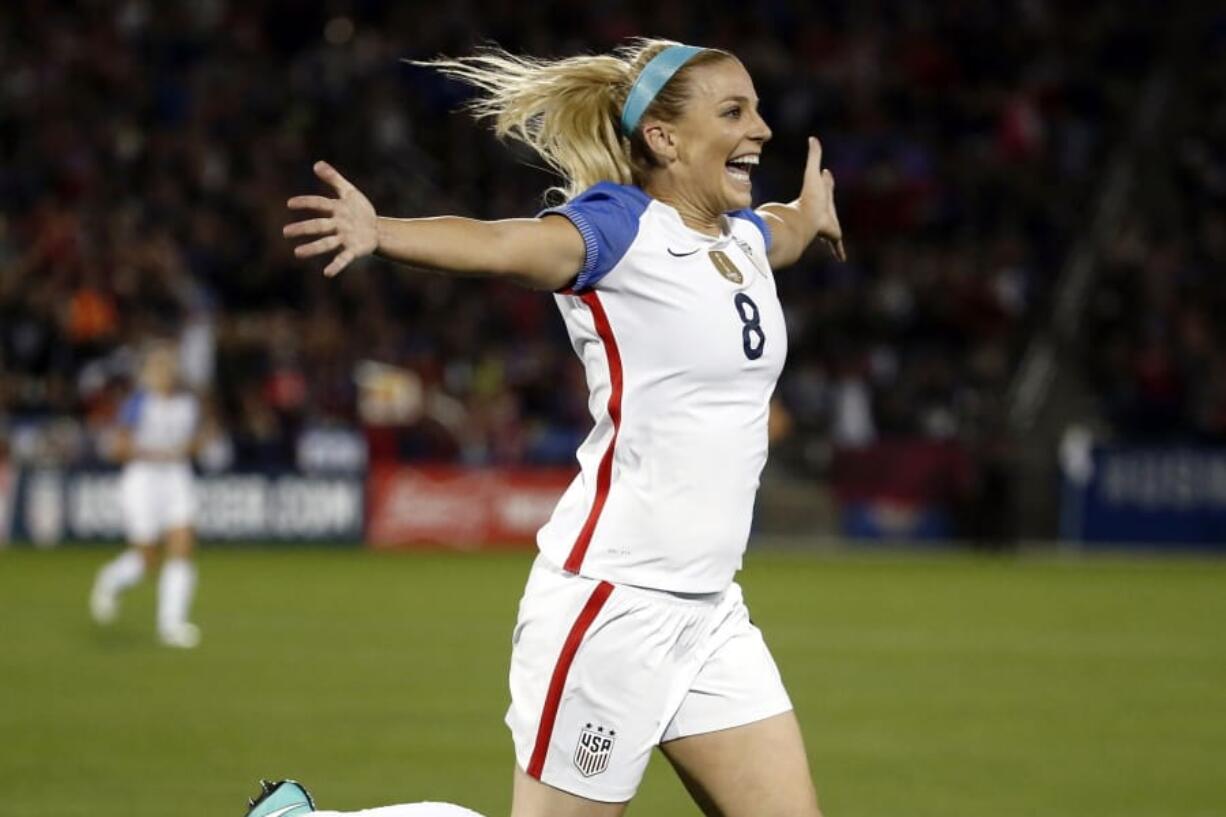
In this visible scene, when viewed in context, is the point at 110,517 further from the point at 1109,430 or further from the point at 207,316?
the point at 1109,430

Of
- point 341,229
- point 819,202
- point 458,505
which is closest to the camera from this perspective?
point 341,229

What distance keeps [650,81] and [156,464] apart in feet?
39.1

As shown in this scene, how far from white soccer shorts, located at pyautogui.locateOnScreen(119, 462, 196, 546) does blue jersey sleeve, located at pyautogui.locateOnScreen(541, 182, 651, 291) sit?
1158 cm

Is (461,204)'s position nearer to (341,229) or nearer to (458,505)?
(458,505)

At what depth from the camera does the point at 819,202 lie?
613 cm

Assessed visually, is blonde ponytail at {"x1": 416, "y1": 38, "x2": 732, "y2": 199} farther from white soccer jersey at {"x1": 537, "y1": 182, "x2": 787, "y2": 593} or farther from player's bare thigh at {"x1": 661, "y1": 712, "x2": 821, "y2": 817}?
player's bare thigh at {"x1": 661, "y1": 712, "x2": 821, "y2": 817}

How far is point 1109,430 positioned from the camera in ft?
84.9

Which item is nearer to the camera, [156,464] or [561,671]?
[561,671]

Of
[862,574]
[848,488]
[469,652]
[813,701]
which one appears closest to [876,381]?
[848,488]

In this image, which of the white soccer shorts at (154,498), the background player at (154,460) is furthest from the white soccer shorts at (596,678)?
the white soccer shorts at (154,498)

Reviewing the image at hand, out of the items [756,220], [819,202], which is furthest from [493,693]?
[756,220]

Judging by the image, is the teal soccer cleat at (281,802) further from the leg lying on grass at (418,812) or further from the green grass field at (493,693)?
the green grass field at (493,693)

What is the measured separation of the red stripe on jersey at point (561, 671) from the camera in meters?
4.80

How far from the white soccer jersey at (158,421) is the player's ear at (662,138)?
11740mm
